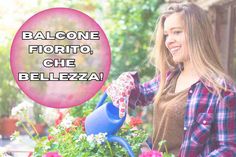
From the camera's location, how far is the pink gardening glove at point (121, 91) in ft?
5.01

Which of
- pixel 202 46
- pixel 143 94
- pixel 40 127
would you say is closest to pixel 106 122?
A: pixel 143 94

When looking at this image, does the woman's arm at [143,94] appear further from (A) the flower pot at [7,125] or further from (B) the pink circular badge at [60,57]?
(A) the flower pot at [7,125]

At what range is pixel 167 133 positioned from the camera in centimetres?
161

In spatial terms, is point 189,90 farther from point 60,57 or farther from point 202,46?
point 60,57

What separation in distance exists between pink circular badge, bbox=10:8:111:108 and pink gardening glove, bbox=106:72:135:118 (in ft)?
0.41

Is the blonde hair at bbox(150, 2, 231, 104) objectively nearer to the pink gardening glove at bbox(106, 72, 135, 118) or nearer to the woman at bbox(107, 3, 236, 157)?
the woman at bbox(107, 3, 236, 157)

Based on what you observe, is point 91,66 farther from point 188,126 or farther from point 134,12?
point 134,12

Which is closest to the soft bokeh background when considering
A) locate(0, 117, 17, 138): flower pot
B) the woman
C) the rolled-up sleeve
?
locate(0, 117, 17, 138): flower pot

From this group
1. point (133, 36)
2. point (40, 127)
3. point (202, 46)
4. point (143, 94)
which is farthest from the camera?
point (133, 36)

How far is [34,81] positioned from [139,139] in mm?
490

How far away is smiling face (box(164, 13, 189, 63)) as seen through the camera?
5.16 feet

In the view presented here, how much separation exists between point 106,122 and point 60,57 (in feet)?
1.42

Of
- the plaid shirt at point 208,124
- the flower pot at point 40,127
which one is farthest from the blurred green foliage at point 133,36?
the plaid shirt at point 208,124

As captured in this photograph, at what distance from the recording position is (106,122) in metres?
1.54
